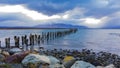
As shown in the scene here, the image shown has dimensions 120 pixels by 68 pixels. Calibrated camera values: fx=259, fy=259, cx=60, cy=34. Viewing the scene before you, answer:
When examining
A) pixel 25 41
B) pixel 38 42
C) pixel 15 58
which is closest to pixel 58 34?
pixel 38 42

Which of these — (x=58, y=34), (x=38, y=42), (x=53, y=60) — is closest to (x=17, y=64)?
(x=53, y=60)

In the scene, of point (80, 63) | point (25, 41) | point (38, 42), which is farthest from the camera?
point (38, 42)

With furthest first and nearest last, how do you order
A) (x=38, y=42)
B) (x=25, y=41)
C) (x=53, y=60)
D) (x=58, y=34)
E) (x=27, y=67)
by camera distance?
1. (x=58, y=34)
2. (x=38, y=42)
3. (x=25, y=41)
4. (x=53, y=60)
5. (x=27, y=67)

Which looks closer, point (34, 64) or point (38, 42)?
point (34, 64)

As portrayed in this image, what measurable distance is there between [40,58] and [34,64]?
800 millimetres

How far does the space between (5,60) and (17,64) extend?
151 cm

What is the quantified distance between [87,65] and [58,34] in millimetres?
57587

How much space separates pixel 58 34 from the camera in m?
72.9

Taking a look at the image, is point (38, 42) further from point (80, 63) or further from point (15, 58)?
point (80, 63)

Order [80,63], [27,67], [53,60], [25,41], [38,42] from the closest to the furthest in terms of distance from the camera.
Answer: [80,63] < [27,67] < [53,60] < [25,41] < [38,42]

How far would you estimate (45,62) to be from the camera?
663 inches

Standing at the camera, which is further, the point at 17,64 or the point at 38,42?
the point at 38,42

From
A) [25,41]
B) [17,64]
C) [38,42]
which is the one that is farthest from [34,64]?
[38,42]

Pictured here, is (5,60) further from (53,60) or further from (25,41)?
(25,41)
